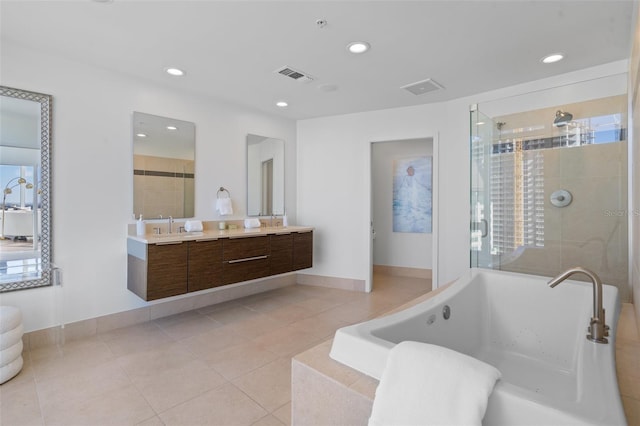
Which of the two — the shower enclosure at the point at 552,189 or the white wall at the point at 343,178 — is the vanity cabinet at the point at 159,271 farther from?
the shower enclosure at the point at 552,189

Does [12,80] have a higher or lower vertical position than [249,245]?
higher

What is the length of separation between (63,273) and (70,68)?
179 centimetres

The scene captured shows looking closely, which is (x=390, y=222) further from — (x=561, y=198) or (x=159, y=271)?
(x=159, y=271)

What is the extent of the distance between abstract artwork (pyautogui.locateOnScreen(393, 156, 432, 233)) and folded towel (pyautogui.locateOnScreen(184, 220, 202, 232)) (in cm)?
327

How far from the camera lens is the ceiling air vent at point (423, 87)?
321 centimetres

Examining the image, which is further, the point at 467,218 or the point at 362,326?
the point at 467,218

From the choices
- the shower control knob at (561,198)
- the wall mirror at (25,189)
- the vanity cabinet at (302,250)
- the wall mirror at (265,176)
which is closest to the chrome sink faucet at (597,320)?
the shower control knob at (561,198)

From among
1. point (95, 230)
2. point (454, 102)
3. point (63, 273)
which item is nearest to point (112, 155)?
point (95, 230)

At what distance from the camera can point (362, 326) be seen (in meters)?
1.43

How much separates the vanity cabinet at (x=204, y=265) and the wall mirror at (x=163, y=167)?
0.63m

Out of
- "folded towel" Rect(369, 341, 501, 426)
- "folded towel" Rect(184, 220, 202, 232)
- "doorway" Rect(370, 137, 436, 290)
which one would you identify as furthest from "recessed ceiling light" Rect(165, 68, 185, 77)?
"doorway" Rect(370, 137, 436, 290)

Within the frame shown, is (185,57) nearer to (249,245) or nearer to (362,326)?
(249,245)

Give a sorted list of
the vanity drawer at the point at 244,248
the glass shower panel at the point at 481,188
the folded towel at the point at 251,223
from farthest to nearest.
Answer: the folded towel at the point at 251,223 < the vanity drawer at the point at 244,248 < the glass shower panel at the point at 481,188

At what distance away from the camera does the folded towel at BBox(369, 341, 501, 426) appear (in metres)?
0.92
